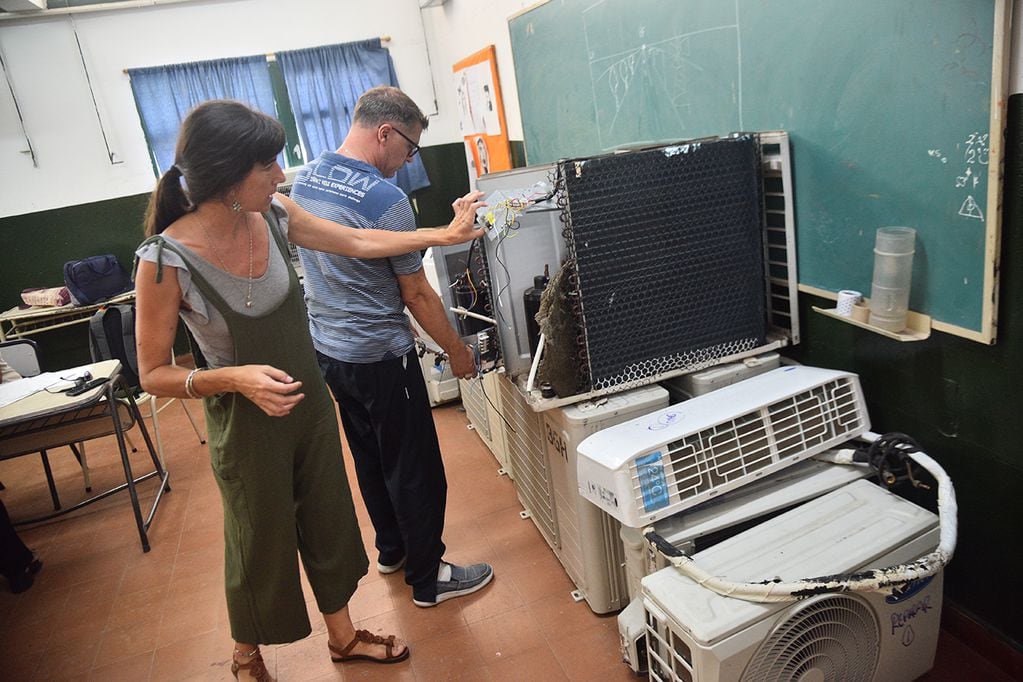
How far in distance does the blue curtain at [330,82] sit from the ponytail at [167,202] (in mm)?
3812

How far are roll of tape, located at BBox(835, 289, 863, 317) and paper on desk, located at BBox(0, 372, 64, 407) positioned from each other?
116 inches

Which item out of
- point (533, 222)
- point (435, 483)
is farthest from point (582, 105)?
point (435, 483)

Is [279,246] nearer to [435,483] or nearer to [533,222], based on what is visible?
[533,222]

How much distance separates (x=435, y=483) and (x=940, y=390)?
139 cm

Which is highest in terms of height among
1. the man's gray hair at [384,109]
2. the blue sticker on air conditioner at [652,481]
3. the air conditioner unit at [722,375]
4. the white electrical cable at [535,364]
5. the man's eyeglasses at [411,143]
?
the man's gray hair at [384,109]

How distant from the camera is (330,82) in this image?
516 cm

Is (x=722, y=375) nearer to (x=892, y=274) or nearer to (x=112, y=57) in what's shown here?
(x=892, y=274)

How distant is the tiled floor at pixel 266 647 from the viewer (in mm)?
1877

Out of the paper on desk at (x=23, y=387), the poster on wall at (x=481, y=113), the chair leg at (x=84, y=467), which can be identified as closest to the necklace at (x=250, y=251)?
the paper on desk at (x=23, y=387)

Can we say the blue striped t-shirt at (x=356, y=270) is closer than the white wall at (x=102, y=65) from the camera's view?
Yes

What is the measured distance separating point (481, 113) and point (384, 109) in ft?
9.15

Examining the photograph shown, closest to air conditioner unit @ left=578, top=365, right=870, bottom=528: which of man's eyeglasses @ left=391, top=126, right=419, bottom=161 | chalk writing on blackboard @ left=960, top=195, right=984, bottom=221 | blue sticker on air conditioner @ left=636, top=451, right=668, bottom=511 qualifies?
blue sticker on air conditioner @ left=636, top=451, right=668, bottom=511

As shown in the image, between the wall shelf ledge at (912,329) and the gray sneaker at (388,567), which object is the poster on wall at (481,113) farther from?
the wall shelf ledge at (912,329)

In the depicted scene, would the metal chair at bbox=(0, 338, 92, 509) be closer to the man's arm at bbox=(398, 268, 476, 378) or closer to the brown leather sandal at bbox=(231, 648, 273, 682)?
the brown leather sandal at bbox=(231, 648, 273, 682)
